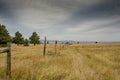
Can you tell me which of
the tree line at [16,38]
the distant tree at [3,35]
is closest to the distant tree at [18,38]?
the tree line at [16,38]

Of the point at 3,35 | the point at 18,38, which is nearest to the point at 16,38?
the point at 18,38

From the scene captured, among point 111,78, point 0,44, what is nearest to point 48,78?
point 111,78

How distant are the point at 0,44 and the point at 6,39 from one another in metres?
2.74

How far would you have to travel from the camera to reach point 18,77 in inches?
296

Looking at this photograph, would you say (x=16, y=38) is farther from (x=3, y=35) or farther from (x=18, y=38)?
(x=3, y=35)

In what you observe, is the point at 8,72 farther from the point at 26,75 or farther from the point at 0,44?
the point at 0,44

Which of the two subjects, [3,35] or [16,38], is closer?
[3,35]

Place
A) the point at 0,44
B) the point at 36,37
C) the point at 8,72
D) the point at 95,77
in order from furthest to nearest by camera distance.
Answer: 1. the point at 36,37
2. the point at 0,44
3. the point at 95,77
4. the point at 8,72

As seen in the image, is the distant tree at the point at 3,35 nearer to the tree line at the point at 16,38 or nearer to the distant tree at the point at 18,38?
the tree line at the point at 16,38

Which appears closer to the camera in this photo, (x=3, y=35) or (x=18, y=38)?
(x=3, y=35)

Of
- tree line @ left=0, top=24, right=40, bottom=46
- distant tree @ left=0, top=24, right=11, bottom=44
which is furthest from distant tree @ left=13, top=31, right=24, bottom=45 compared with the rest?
distant tree @ left=0, top=24, right=11, bottom=44

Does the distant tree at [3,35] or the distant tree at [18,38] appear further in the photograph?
the distant tree at [18,38]

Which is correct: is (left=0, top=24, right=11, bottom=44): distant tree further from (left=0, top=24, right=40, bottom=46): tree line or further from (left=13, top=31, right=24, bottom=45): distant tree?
(left=13, top=31, right=24, bottom=45): distant tree

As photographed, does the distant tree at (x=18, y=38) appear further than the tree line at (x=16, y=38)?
Yes
